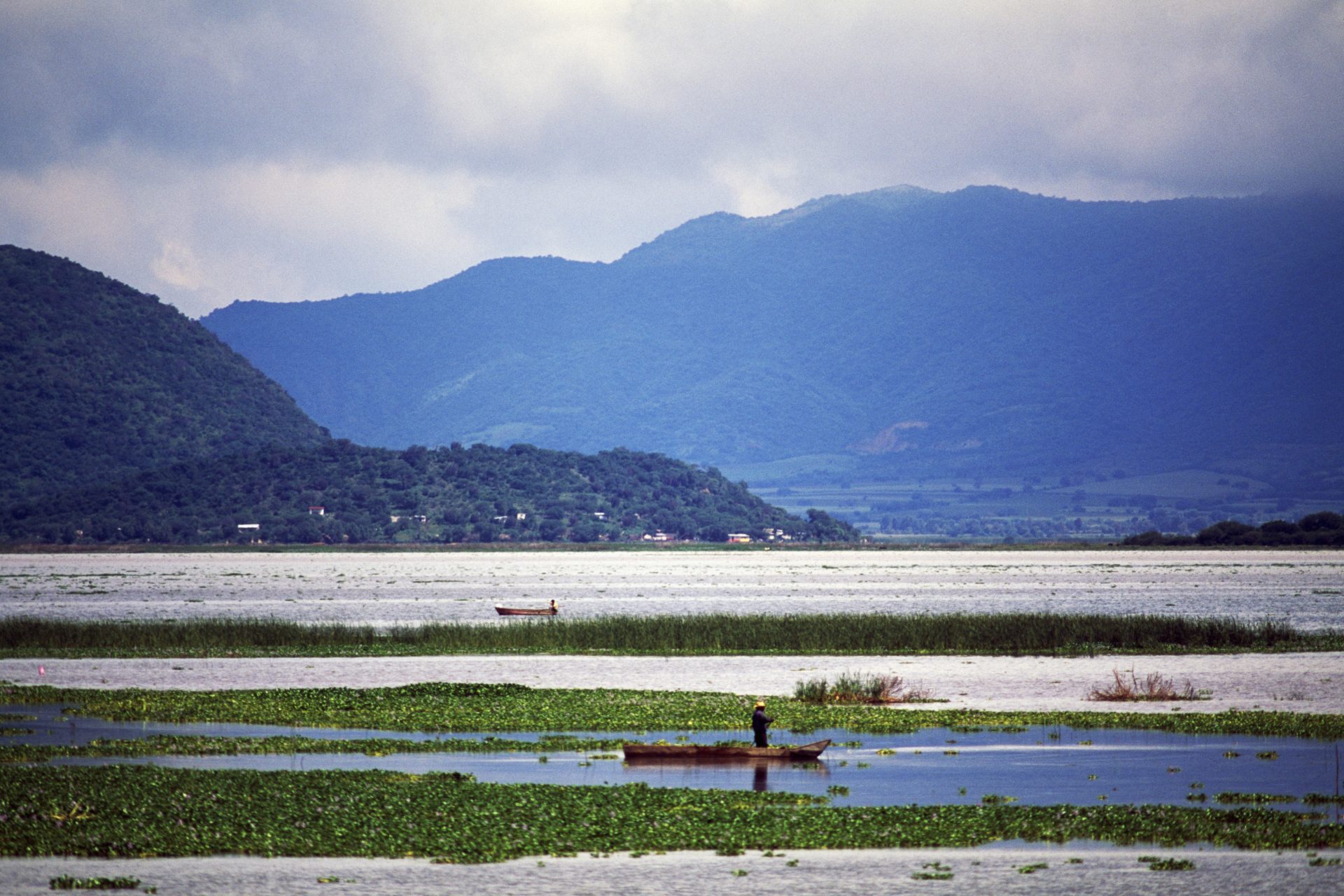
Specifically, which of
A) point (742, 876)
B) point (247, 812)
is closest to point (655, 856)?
point (742, 876)

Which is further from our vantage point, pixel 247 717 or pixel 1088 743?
pixel 247 717

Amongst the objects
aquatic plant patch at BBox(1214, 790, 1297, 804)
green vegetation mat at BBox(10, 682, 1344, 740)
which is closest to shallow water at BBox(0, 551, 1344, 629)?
green vegetation mat at BBox(10, 682, 1344, 740)

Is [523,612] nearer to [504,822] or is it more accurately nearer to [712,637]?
[712,637]

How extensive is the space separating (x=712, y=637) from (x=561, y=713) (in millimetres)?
25664

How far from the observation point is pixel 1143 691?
5091cm

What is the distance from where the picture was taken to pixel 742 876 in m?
25.8

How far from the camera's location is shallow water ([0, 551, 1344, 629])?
322 ft

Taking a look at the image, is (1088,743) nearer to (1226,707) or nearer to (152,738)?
(1226,707)

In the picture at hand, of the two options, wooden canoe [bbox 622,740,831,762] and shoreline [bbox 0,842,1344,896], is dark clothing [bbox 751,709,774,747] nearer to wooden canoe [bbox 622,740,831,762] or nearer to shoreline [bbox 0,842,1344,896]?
wooden canoe [bbox 622,740,831,762]

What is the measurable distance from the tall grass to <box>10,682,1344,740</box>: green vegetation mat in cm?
1725

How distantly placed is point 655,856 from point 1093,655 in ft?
134

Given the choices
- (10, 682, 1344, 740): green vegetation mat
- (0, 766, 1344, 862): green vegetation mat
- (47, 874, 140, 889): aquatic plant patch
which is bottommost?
(47, 874, 140, 889): aquatic plant patch

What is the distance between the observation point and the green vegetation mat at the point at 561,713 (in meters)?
42.5

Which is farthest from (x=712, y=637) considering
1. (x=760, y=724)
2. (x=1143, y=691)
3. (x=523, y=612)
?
(x=760, y=724)
